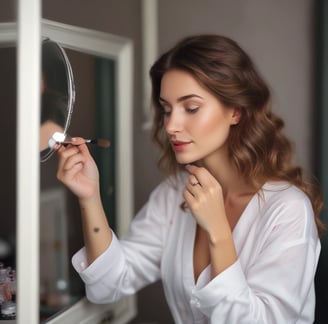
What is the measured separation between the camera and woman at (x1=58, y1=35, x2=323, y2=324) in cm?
102

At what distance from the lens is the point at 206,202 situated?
3.44 feet

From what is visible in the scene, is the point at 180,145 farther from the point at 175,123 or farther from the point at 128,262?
the point at 128,262

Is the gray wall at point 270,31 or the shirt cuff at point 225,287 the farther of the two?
the gray wall at point 270,31

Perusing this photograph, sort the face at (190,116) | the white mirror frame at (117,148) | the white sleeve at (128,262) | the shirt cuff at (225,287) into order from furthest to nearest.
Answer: the white sleeve at (128,262)
the face at (190,116)
the shirt cuff at (225,287)
the white mirror frame at (117,148)

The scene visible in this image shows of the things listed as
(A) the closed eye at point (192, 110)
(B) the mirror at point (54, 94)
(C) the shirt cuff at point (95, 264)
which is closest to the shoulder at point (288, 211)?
(A) the closed eye at point (192, 110)

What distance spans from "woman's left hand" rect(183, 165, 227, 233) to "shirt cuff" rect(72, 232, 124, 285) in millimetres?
269

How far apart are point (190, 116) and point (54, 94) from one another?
0.30 metres

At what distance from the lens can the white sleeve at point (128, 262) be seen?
47.5 inches

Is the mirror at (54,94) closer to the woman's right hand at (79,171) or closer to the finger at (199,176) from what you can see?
the woman's right hand at (79,171)

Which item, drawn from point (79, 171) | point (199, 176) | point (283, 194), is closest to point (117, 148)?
point (79, 171)

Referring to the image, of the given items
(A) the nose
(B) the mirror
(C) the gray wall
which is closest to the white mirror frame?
(B) the mirror

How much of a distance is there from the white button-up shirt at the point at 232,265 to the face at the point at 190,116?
18 cm

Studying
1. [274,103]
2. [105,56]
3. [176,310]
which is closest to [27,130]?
[105,56]

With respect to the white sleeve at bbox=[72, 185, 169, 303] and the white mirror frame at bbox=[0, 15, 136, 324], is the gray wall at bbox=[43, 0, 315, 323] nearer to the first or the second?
the white mirror frame at bbox=[0, 15, 136, 324]
